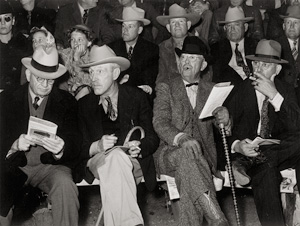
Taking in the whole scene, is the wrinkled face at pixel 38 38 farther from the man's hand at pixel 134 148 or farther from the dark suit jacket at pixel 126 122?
the man's hand at pixel 134 148

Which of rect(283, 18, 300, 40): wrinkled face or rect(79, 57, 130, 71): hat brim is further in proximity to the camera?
rect(283, 18, 300, 40): wrinkled face

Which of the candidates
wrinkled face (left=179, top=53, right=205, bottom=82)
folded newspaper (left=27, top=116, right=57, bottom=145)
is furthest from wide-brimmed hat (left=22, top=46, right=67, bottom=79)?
wrinkled face (left=179, top=53, right=205, bottom=82)

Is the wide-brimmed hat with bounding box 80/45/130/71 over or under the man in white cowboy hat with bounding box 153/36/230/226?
over

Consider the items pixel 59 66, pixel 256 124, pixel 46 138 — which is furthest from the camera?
pixel 256 124

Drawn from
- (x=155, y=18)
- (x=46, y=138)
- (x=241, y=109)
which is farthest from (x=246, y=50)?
(x=46, y=138)

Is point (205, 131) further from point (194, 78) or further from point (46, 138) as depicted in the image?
point (46, 138)

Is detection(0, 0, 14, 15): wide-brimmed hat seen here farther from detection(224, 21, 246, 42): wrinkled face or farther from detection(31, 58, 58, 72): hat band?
detection(224, 21, 246, 42): wrinkled face

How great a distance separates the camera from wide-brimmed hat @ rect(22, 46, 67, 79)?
19.1ft

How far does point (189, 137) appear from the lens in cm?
591

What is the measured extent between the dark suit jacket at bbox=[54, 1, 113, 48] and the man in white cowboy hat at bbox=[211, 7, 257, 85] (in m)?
1.52

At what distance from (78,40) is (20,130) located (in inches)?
76.3

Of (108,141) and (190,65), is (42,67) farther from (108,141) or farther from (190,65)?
(190,65)

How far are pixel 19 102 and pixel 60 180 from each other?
93 cm

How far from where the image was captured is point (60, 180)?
18.3ft
